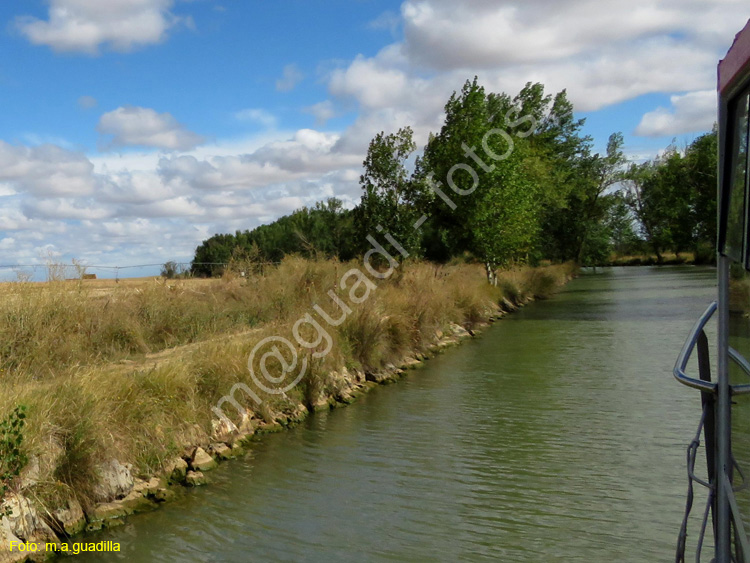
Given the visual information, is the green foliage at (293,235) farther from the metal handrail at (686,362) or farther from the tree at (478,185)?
the metal handrail at (686,362)

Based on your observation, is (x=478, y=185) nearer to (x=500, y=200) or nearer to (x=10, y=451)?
(x=500, y=200)

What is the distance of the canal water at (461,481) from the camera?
6711mm

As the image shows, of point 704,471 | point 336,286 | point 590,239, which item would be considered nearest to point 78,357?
point 336,286

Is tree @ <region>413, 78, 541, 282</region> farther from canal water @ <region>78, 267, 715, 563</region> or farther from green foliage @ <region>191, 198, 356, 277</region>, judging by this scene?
canal water @ <region>78, 267, 715, 563</region>

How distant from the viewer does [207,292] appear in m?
17.5

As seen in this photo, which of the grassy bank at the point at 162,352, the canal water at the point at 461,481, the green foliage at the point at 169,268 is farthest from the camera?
the green foliage at the point at 169,268

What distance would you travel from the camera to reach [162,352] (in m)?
12.9

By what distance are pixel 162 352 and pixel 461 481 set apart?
674 cm

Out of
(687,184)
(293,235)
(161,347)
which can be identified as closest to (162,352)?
(161,347)

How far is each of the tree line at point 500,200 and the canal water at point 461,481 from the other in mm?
9071

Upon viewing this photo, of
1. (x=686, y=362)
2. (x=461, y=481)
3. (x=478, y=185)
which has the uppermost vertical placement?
(x=478, y=185)

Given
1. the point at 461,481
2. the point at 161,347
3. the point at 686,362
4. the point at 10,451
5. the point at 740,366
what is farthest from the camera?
the point at 161,347

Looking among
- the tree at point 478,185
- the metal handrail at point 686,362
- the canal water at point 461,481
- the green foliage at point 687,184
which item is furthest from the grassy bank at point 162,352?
the green foliage at point 687,184

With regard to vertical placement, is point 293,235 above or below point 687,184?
Answer: below
